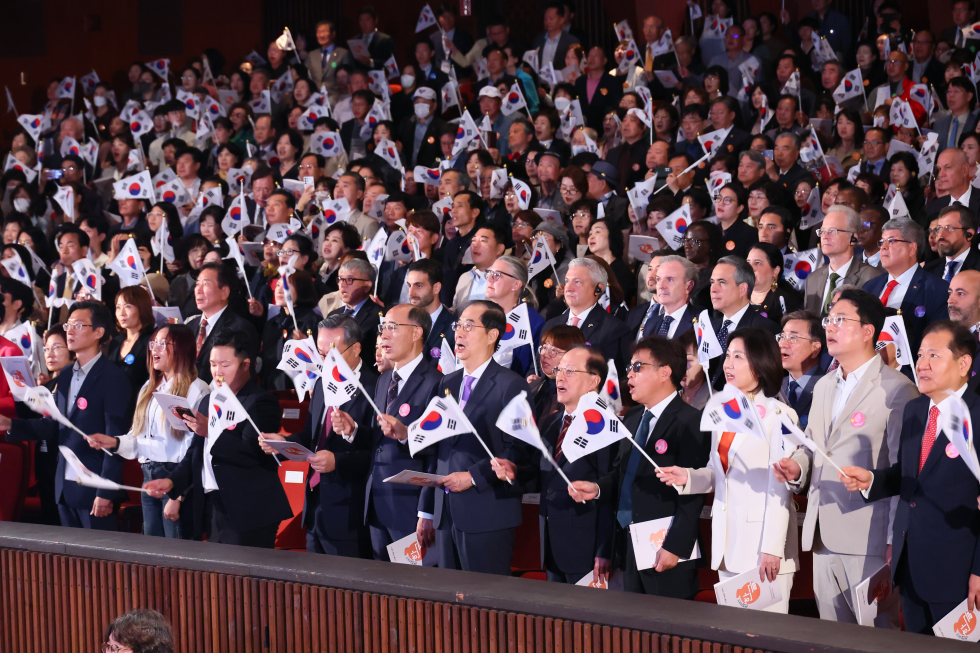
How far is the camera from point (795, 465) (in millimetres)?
3410

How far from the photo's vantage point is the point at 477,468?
386cm

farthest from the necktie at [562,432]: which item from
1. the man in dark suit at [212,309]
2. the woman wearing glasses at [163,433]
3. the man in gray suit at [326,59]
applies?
the man in gray suit at [326,59]

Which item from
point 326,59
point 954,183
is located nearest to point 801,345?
point 954,183

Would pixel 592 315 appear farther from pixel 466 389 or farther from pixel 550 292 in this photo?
pixel 466 389

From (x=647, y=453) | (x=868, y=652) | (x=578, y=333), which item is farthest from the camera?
(x=578, y=333)

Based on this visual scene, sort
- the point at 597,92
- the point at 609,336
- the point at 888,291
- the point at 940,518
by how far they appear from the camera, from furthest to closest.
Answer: the point at 597,92, the point at 609,336, the point at 888,291, the point at 940,518

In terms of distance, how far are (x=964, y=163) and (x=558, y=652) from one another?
4.30 metres

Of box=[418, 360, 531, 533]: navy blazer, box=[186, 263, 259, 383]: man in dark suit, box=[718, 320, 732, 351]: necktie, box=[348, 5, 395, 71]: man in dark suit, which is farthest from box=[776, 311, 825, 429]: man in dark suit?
box=[348, 5, 395, 71]: man in dark suit

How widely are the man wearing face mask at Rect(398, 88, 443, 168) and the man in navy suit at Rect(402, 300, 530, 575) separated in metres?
5.15

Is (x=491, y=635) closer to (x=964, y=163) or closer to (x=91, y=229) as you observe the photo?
(x=964, y=163)

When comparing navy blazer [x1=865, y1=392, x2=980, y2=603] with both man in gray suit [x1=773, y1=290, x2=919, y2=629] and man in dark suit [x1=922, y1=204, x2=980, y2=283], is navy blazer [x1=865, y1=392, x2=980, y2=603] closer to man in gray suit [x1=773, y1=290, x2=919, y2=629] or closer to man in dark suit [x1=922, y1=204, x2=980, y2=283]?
man in gray suit [x1=773, y1=290, x2=919, y2=629]

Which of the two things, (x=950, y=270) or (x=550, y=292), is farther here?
(x=550, y=292)

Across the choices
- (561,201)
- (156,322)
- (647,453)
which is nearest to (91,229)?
(156,322)

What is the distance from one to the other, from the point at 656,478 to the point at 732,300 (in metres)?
1.38
